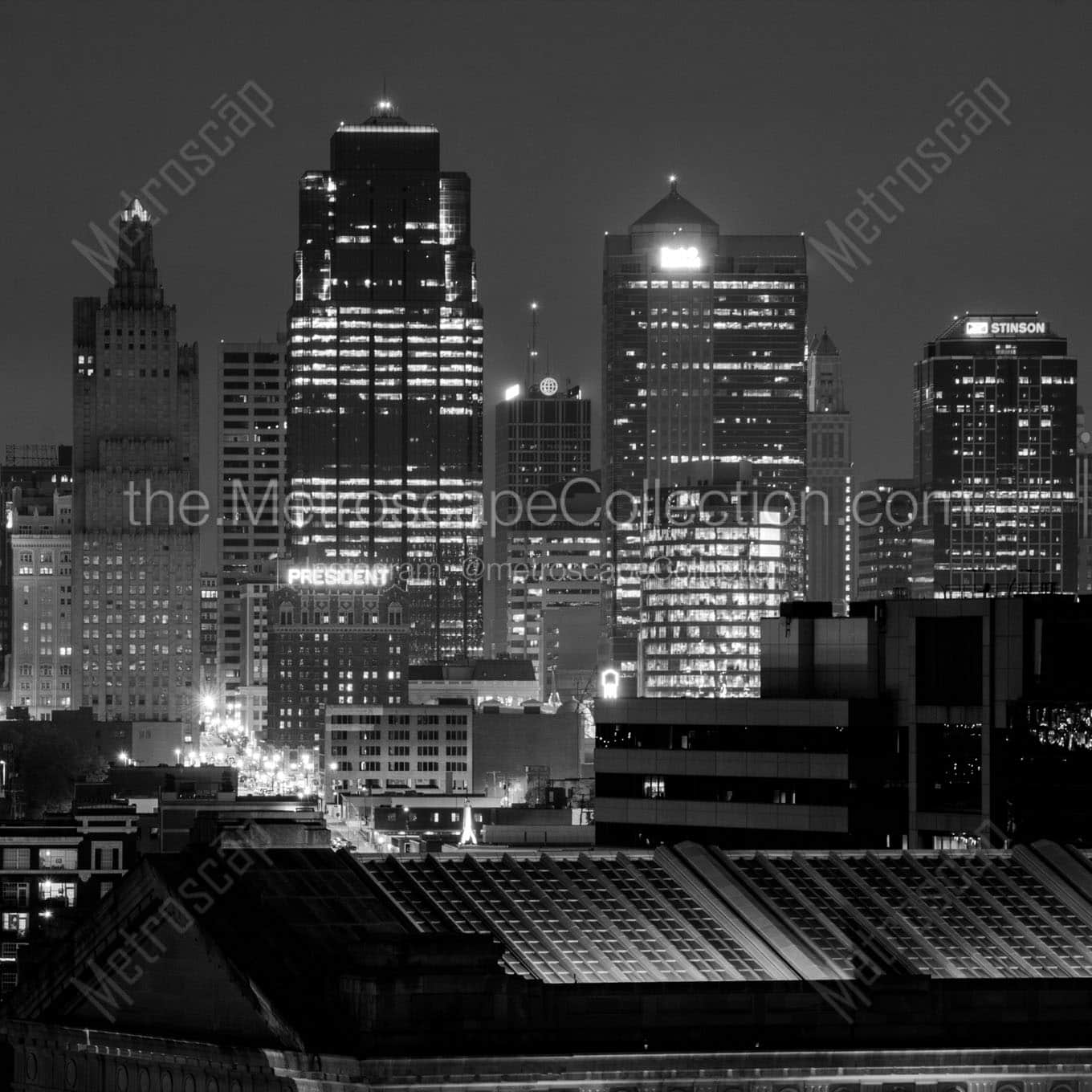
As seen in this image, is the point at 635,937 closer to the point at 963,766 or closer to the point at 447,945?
the point at 447,945

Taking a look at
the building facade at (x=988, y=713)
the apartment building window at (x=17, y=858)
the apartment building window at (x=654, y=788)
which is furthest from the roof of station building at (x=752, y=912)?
the apartment building window at (x=17, y=858)

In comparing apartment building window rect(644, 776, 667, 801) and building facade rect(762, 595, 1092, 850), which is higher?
building facade rect(762, 595, 1092, 850)

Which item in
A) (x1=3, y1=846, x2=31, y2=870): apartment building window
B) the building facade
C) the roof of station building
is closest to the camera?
the roof of station building

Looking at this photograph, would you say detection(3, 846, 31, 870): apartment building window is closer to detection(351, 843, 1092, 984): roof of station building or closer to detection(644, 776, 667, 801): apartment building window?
detection(644, 776, 667, 801): apartment building window

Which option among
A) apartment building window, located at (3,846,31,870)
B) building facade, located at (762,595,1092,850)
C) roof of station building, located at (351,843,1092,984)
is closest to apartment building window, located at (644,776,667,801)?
building facade, located at (762,595,1092,850)

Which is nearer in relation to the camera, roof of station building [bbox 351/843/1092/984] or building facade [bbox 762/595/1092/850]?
roof of station building [bbox 351/843/1092/984]

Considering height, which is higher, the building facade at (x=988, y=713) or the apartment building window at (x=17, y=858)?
the building facade at (x=988, y=713)

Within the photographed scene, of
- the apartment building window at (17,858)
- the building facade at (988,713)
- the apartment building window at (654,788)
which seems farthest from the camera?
the apartment building window at (17,858)

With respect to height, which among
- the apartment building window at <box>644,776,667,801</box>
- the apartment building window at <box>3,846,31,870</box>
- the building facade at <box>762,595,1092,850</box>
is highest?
the building facade at <box>762,595,1092,850</box>

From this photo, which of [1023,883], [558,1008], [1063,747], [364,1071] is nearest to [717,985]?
[558,1008]

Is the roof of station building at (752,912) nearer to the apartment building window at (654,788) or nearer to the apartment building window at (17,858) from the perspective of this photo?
the apartment building window at (654,788)

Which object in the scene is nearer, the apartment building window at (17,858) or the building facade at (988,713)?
the building facade at (988,713)

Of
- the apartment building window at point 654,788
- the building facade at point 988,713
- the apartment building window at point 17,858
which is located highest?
the building facade at point 988,713

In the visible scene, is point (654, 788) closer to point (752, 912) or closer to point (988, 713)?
point (988, 713)
